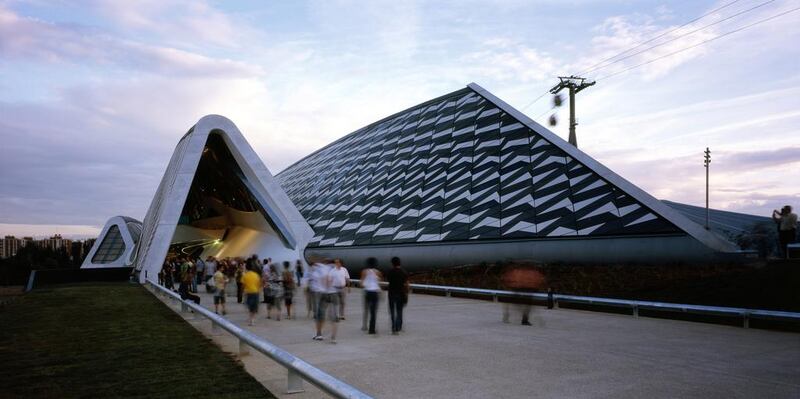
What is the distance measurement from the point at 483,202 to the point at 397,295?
13434 millimetres

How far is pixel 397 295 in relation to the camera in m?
11.2

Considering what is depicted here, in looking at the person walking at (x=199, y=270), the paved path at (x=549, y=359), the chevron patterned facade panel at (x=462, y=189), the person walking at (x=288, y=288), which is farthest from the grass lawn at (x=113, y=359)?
the chevron patterned facade panel at (x=462, y=189)

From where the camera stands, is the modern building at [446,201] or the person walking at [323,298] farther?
the modern building at [446,201]

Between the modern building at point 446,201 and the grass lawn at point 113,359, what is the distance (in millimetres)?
11807

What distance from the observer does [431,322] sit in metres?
12.6

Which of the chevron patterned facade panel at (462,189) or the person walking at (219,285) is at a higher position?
the chevron patterned facade panel at (462,189)

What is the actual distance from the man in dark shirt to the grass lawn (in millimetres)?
3371

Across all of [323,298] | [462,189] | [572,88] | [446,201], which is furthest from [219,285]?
[572,88]

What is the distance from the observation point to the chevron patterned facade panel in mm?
19688

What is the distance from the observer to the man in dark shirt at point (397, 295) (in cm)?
1103

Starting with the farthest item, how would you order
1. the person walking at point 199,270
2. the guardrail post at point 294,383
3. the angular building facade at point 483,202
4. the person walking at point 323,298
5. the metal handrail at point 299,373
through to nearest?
1. the person walking at point 199,270
2. the angular building facade at point 483,202
3. the person walking at point 323,298
4. the guardrail post at point 294,383
5. the metal handrail at point 299,373

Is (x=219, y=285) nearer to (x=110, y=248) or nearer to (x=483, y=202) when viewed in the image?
(x=483, y=202)

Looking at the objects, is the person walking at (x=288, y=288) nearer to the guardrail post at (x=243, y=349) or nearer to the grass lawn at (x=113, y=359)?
the grass lawn at (x=113, y=359)

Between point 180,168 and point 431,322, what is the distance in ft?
61.6
